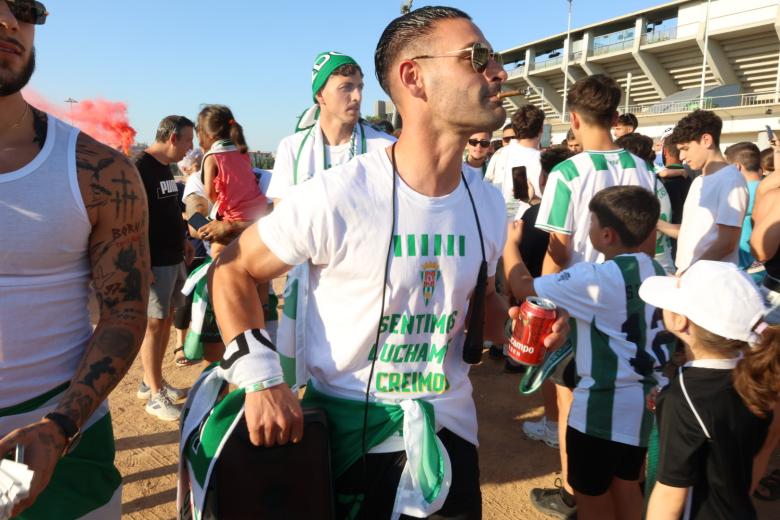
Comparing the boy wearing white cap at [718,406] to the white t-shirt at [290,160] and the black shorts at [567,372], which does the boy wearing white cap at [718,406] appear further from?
the white t-shirt at [290,160]

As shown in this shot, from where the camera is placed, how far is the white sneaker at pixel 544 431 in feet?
13.6

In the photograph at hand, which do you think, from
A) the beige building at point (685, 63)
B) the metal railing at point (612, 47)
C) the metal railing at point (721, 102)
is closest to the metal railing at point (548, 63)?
the beige building at point (685, 63)

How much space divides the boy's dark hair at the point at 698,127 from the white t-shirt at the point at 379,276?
11.9ft

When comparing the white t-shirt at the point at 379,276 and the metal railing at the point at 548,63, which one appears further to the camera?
the metal railing at the point at 548,63

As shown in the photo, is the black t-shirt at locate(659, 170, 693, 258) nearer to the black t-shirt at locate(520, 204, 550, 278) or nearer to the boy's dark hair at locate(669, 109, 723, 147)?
the boy's dark hair at locate(669, 109, 723, 147)

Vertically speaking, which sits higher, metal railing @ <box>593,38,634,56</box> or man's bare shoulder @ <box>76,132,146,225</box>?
metal railing @ <box>593,38,634,56</box>

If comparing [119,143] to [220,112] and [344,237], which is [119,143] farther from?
[344,237]

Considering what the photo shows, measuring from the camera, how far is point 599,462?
258cm

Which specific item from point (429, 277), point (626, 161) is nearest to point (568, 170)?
point (626, 161)

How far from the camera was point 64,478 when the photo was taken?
1.55 m

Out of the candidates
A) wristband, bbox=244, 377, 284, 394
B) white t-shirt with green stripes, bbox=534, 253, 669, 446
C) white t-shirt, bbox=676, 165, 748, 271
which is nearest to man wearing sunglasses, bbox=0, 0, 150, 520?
wristband, bbox=244, 377, 284, 394

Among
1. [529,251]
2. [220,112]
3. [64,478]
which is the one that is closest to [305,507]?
[64,478]

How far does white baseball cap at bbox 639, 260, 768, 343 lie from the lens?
205 cm

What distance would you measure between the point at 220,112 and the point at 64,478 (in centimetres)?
312
